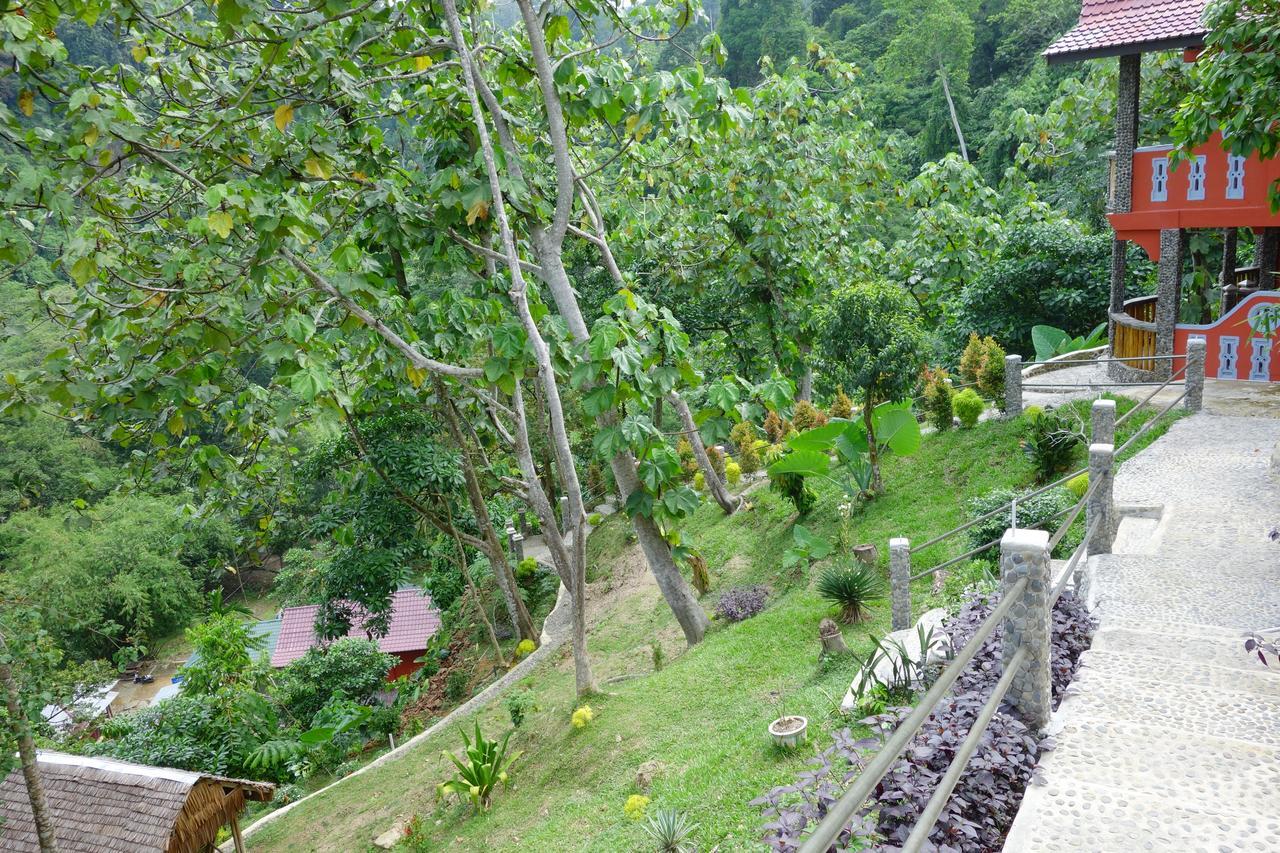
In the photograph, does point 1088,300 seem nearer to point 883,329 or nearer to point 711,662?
point 883,329

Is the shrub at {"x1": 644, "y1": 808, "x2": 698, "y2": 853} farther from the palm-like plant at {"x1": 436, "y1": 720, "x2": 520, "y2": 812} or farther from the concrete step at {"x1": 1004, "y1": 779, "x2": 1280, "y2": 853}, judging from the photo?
the palm-like plant at {"x1": 436, "y1": 720, "x2": 520, "y2": 812}

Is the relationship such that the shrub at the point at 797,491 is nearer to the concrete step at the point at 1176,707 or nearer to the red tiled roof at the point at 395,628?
the concrete step at the point at 1176,707

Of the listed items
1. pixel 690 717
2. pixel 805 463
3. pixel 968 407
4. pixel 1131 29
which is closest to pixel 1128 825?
pixel 690 717

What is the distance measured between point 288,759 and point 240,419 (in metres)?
7.53

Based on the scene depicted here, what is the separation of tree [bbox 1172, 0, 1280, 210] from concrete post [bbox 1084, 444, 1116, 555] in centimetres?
262

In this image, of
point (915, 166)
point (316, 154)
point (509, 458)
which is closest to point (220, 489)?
point (316, 154)

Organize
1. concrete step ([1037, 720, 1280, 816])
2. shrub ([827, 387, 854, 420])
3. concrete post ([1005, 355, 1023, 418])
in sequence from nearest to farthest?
concrete step ([1037, 720, 1280, 816]) < concrete post ([1005, 355, 1023, 418]) < shrub ([827, 387, 854, 420])

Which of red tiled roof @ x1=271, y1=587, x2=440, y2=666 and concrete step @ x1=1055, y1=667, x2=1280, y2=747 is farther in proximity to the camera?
red tiled roof @ x1=271, y1=587, x2=440, y2=666

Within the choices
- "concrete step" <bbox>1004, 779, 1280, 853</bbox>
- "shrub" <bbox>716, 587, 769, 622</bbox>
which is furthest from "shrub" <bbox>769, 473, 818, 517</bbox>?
"concrete step" <bbox>1004, 779, 1280, 853</bbox>

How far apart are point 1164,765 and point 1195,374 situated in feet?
29.2

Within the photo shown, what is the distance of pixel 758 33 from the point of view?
4169 centimetres

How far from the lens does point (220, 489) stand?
394 inches

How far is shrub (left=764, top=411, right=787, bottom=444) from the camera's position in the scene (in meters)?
17.5

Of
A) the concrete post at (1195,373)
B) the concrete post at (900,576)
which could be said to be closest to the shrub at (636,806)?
the concrete post at (900,576)
